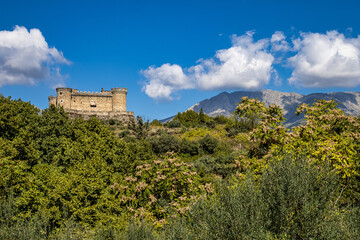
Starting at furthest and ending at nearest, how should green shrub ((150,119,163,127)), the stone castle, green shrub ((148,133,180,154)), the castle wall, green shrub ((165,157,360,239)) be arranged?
1. green shrub ((150,119,163,127))
2. the castle wall
3. the stone castle
4. green shrub ((148,133,180,154))
5. green shrub ((165,157,360,239))

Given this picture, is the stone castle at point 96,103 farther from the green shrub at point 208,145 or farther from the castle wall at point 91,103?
the green shrub at point 208,145

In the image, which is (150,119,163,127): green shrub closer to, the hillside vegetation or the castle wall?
the castle wall

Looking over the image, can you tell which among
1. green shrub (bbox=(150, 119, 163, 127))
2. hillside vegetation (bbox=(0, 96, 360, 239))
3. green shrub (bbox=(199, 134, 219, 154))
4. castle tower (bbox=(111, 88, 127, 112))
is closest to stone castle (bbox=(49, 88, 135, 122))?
castle tower (bbox=(111, 88, 127, 112))

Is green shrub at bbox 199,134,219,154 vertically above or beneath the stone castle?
beneath

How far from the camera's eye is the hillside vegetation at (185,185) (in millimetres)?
6461

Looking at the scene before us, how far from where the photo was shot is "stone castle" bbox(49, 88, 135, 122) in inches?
2436

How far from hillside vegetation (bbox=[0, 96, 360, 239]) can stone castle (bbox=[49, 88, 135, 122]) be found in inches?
1616

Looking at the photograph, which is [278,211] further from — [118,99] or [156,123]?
[118,99]

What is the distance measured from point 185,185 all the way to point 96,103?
5780 centimetres

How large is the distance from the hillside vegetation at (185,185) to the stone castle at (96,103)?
4104 centimetres

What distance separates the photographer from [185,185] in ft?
36.3

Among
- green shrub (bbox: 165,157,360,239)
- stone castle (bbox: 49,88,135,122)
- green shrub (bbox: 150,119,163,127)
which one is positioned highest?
stone castle (bbox: 49,88,135,122)

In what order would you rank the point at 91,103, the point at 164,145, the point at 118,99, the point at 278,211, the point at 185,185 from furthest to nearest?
the point at 118,99 < the point at 91,103 < the point at 164,145 < the point at 185,185 < the point at 278,211

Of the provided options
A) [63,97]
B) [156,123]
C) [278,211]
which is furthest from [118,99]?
[278,211]
